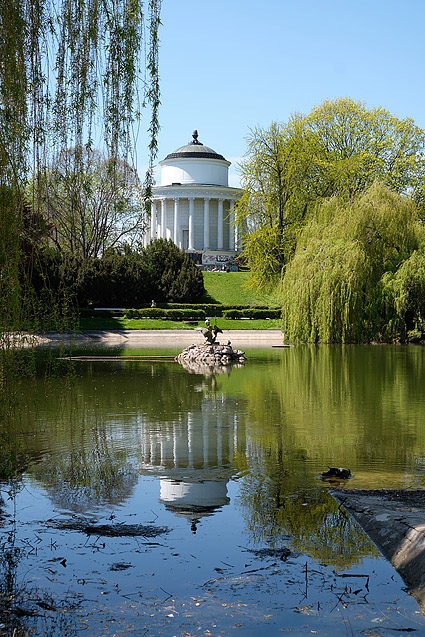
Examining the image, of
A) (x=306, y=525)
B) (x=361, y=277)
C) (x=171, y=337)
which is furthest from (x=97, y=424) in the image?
(x=171, y=337)

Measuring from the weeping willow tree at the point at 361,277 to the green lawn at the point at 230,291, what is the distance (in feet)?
51.8

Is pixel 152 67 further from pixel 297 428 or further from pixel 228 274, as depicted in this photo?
pixel 228 274

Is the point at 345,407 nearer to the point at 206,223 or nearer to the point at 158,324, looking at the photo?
the point at 158,324

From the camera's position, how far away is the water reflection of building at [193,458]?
7102mm

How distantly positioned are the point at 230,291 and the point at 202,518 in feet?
149

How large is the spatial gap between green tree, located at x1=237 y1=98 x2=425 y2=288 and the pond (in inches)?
1138

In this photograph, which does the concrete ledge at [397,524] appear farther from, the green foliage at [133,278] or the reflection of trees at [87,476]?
the green foliage at [133,278]

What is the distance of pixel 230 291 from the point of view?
51.7 meters

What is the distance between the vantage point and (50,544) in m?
5.73

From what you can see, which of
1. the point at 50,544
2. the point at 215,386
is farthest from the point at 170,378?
the point at 50,544

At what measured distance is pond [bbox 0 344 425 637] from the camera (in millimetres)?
4523

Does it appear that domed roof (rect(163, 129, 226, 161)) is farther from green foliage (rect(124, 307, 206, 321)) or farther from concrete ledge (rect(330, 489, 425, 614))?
concrete ledge (rect(330, 489, 425, 614))

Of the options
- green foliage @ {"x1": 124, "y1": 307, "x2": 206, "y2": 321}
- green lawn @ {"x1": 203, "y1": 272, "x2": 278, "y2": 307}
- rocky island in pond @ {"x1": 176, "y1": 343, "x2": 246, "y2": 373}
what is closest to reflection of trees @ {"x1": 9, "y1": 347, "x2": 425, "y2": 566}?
rocky island in pond @ {"x1": 176, "y1": 343, "x2": 246, "y2": 373}

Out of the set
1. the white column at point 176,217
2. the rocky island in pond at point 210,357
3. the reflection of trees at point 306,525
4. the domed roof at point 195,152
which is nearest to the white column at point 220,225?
the white column at point 176,217
